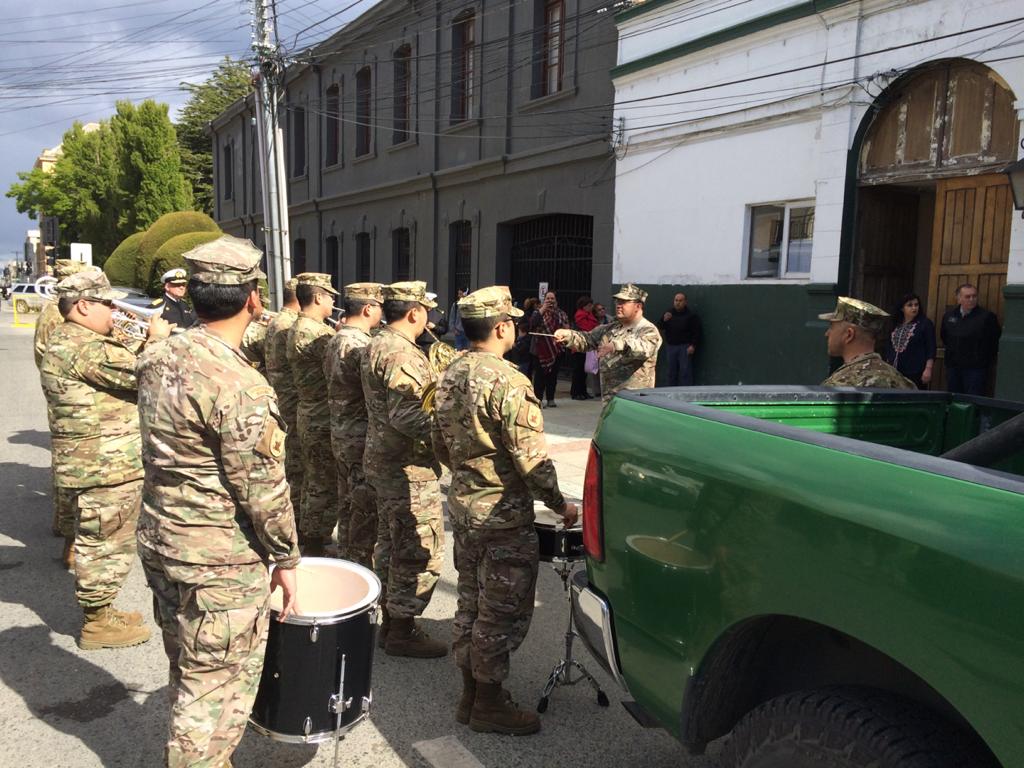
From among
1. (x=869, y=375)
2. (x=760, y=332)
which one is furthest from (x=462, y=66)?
(x=869, y=375)

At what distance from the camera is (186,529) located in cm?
263

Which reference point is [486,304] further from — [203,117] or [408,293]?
[203,117]

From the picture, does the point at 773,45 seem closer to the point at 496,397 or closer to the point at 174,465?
the point at 496,397

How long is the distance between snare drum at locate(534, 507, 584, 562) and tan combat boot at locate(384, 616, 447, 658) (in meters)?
1.03

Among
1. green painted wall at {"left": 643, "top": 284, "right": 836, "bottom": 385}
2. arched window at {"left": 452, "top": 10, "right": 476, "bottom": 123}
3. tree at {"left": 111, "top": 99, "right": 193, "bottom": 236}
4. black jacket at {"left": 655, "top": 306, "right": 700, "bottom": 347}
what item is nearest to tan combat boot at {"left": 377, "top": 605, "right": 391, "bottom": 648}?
green painted wall at {"left": 643, "top": 284, "right": 836, "bottom": 385}

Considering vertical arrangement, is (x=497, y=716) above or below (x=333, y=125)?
below

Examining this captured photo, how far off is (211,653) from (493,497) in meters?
1.24

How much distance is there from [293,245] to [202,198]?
23.3 meters

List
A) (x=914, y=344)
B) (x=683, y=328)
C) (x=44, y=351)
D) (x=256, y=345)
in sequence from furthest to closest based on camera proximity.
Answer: (x=683, y=328) → (x=914, y=344) → (x=256, y=345) → (x=44, y=351)

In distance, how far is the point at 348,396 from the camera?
4.83 m

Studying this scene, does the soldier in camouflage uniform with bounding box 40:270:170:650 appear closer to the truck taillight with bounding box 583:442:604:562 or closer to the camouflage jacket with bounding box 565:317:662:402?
the truck taillight with bounding box 583:442:604:562

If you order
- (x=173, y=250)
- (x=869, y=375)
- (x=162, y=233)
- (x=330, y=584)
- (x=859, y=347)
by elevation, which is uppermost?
(x=162, y=233)

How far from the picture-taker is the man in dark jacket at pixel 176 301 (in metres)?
6.98

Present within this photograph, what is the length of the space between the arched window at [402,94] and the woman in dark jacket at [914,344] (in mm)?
13584
